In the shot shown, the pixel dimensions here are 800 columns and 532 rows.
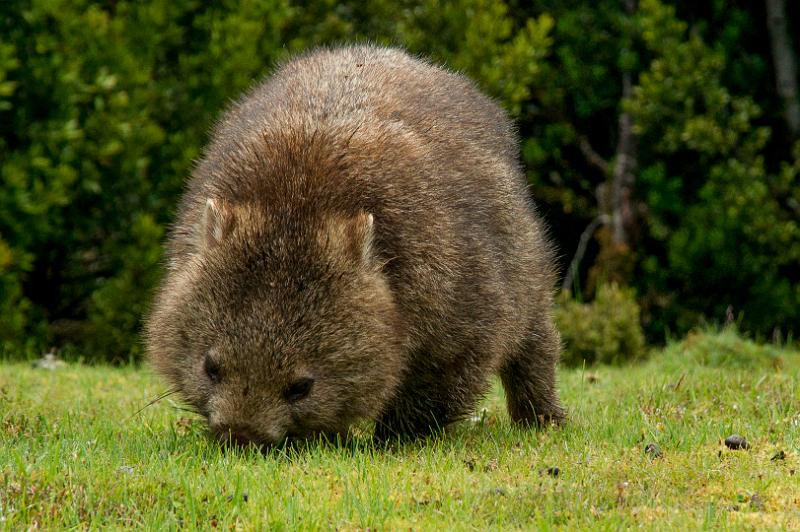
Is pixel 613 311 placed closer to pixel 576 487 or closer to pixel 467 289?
pixel 467 289

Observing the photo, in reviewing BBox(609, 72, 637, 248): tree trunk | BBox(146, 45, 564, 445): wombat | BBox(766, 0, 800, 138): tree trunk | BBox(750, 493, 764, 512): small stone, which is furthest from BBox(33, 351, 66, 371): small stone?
BBox(766, 0, 800, 138): tree trunk

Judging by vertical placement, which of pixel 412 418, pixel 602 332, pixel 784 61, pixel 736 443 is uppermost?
pixel 784 61

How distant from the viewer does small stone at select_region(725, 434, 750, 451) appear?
18.5 ft

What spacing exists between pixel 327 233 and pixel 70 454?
1.38 metres

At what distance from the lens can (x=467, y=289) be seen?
5.88 meters

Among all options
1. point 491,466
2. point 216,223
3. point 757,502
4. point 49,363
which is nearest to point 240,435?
point 216,223

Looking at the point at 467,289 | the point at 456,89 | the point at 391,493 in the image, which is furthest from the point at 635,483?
the point at 456,89

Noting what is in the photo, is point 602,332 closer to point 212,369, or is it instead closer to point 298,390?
point 298,390

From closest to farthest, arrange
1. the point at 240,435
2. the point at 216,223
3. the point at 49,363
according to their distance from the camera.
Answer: the point at 240,435 → the point at 216,223 → the point at 49,363

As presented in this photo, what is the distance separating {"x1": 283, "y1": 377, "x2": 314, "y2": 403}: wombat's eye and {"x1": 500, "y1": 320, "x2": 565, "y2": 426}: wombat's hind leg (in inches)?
70.4

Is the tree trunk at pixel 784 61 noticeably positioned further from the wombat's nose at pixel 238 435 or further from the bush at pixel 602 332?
the wombat's nose at pixel 238 435

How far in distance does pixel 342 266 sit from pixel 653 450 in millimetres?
1533

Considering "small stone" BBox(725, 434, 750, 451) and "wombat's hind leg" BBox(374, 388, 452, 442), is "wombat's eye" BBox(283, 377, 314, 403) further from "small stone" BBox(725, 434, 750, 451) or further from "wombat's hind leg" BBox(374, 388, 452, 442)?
"small stone" BBox(725, 434, 750, 451)

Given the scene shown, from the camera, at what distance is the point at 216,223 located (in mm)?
5574
